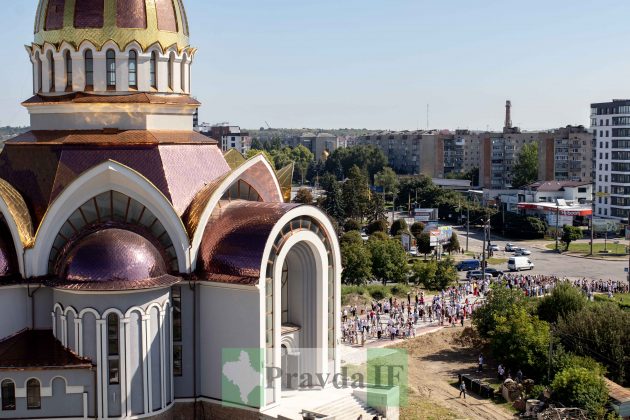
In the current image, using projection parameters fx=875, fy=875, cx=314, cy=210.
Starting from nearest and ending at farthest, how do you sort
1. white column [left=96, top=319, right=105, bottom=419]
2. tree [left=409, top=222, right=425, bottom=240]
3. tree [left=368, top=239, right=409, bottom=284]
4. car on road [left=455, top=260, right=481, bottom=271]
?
1. white column [left=96, top=319, right=105, bottom=419]
2. tree [left=368, top=239, right=409, bottom=284]
3. car on road [left=455, top=260, right=481, bottom=271]
4. tree [left=409, top=222, right=425, bottom=240]

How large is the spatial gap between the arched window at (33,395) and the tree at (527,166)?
92.7 m

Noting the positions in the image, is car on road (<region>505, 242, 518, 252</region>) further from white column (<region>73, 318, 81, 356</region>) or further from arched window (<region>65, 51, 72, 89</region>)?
white column (<region>73, 318, 81, 356</region>)

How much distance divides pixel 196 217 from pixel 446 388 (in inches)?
494

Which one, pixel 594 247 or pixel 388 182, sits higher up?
pixel 388 182

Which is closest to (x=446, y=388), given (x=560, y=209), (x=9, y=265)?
(x=9, y=265)

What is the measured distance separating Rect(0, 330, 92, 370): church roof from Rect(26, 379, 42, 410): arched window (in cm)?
52

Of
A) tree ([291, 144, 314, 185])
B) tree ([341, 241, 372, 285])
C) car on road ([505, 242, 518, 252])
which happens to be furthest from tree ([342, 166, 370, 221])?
tree ([291, 144, 314, 185])

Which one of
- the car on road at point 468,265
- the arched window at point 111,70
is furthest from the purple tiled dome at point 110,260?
the car on road at point 468,265

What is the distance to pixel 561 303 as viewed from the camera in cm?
3812

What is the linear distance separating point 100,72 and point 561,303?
22411mm

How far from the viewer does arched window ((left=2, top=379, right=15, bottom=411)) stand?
23625 millimetres

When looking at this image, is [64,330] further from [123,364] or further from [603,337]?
[603,337]

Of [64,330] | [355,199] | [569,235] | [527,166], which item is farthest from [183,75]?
[527,166]

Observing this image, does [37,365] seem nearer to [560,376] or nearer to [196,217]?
[196,217]
